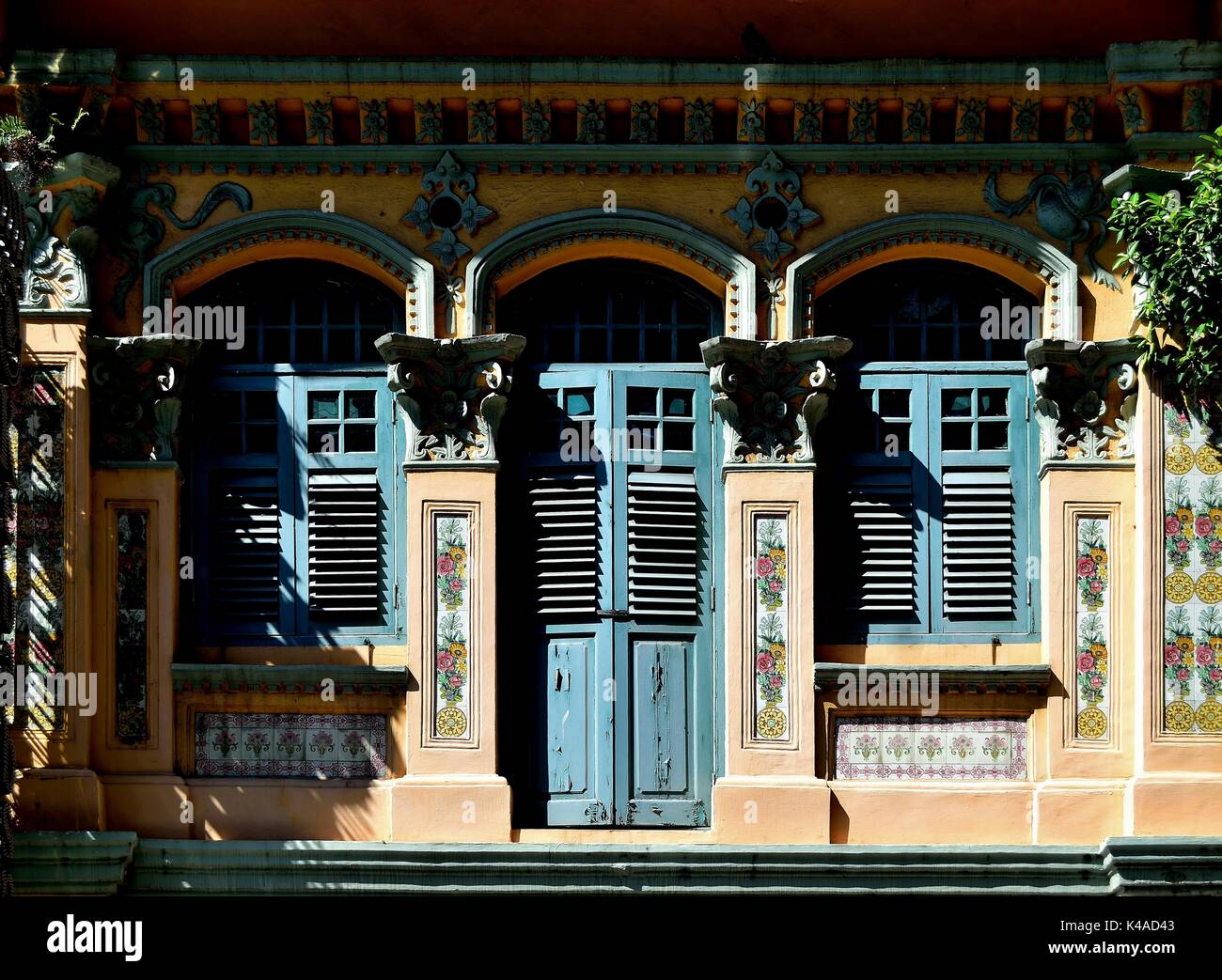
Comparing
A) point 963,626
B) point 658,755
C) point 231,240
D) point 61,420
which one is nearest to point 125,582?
point 61,420

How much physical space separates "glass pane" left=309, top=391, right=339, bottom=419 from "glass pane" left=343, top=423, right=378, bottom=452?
14cm

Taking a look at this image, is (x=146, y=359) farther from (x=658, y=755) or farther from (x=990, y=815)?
(x=990, y=815)

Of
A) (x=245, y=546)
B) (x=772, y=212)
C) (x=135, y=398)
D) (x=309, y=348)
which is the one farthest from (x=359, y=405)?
(x=772, y=212)

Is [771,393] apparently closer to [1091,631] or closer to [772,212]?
[772,212]

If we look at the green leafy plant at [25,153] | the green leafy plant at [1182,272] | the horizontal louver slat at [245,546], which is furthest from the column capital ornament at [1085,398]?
the green leafy plant at [25,153]

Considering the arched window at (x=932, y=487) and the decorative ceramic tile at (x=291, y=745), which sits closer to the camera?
the decorative ceramic tile at (x=291, y=745)

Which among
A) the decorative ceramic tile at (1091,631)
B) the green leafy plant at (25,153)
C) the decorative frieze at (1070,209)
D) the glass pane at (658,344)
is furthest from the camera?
the glass pane at (658,344)

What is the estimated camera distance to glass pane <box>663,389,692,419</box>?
15.7 m

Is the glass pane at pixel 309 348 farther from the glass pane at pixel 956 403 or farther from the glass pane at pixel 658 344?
the glass pane at pixel 956 403

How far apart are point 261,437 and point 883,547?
3977 millimetres

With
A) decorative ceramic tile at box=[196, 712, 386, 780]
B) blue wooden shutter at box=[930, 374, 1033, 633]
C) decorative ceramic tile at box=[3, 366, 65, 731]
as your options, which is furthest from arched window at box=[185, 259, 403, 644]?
blue wooden shutter at box=[930, 374, 1033, 633]

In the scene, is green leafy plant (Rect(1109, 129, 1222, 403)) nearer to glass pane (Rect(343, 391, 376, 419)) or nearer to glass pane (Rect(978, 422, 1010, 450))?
glass pane (Rect(978, 422, 1010, 450))

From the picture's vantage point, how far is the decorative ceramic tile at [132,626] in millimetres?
15148

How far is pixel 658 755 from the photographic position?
1534cm
